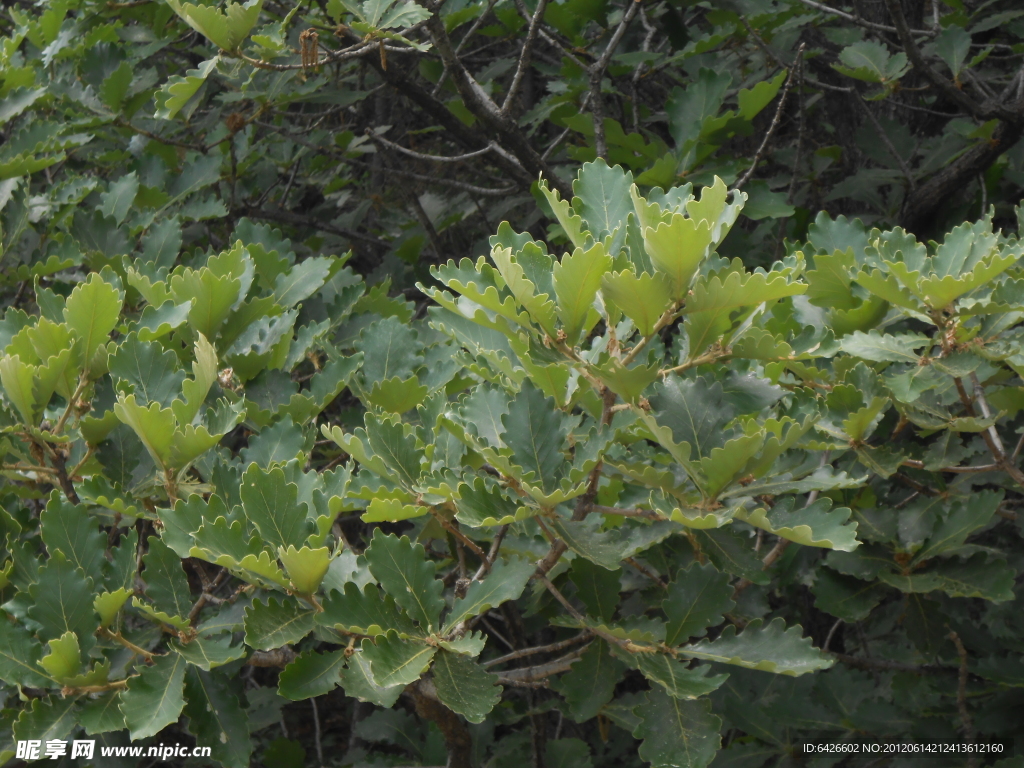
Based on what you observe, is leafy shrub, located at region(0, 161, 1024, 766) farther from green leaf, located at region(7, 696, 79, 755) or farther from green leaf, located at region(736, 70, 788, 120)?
green leaf, located at region(736, 70, 788, 120)

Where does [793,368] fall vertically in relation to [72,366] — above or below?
below

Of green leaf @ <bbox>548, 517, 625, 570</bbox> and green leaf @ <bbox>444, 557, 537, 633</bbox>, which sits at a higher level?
green leaf @ <bbox>548, 517, 625, 570</bbox>

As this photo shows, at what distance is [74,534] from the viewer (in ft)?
4.36

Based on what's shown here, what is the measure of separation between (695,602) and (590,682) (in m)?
0.23

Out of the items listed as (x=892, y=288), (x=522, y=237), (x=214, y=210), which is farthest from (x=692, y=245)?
(x=214, y=210)

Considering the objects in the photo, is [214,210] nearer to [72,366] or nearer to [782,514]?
[72,366]

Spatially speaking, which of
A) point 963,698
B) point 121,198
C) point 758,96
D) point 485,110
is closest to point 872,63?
point 758,96

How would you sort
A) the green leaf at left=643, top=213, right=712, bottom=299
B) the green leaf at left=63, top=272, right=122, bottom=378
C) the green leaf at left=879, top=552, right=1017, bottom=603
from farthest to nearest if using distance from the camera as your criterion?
the green leaf at left=879, top=552, right=1017, bottom=603 < the green leaf at left=63, top=272, right=122, bottom=378 < the green leaf at left=643, top=213, right=712, bottom=299

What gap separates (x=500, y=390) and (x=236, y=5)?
0.98 metres

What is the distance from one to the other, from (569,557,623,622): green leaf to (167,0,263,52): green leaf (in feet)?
3.94

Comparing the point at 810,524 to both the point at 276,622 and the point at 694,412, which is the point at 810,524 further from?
the point at 276,622

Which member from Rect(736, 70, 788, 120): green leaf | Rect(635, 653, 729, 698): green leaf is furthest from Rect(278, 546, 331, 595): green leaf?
Rect(736, 70, 788, 120): green leaf

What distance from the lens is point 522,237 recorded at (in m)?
1.30

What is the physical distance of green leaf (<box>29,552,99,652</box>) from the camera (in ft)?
4.10
